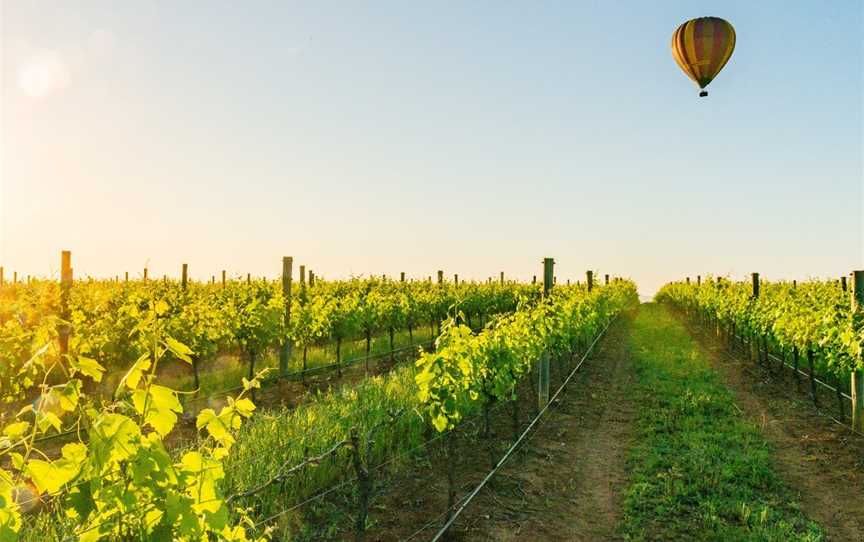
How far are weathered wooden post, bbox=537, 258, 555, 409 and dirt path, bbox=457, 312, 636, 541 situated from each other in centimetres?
37

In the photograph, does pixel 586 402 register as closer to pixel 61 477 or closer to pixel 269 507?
pixel 269 507

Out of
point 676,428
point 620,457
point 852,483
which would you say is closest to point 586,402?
point 676,428

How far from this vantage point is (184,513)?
2.68m

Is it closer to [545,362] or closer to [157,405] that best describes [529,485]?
[545,362]

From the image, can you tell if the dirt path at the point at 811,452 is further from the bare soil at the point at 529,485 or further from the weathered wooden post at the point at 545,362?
the weathered wooden post at the point at 545,362

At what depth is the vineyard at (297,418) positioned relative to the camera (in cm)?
266

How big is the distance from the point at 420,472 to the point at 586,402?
5.52 meters

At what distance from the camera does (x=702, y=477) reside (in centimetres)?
795

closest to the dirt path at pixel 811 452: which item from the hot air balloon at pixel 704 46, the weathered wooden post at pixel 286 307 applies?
the hot air balloon at pixel 704 46

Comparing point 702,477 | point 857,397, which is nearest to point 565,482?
point 702,477

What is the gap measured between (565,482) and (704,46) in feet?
40.2

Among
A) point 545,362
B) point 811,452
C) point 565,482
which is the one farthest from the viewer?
point 545,362

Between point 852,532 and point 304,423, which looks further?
point 304,423

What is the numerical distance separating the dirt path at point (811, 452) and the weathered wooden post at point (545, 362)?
338cm
